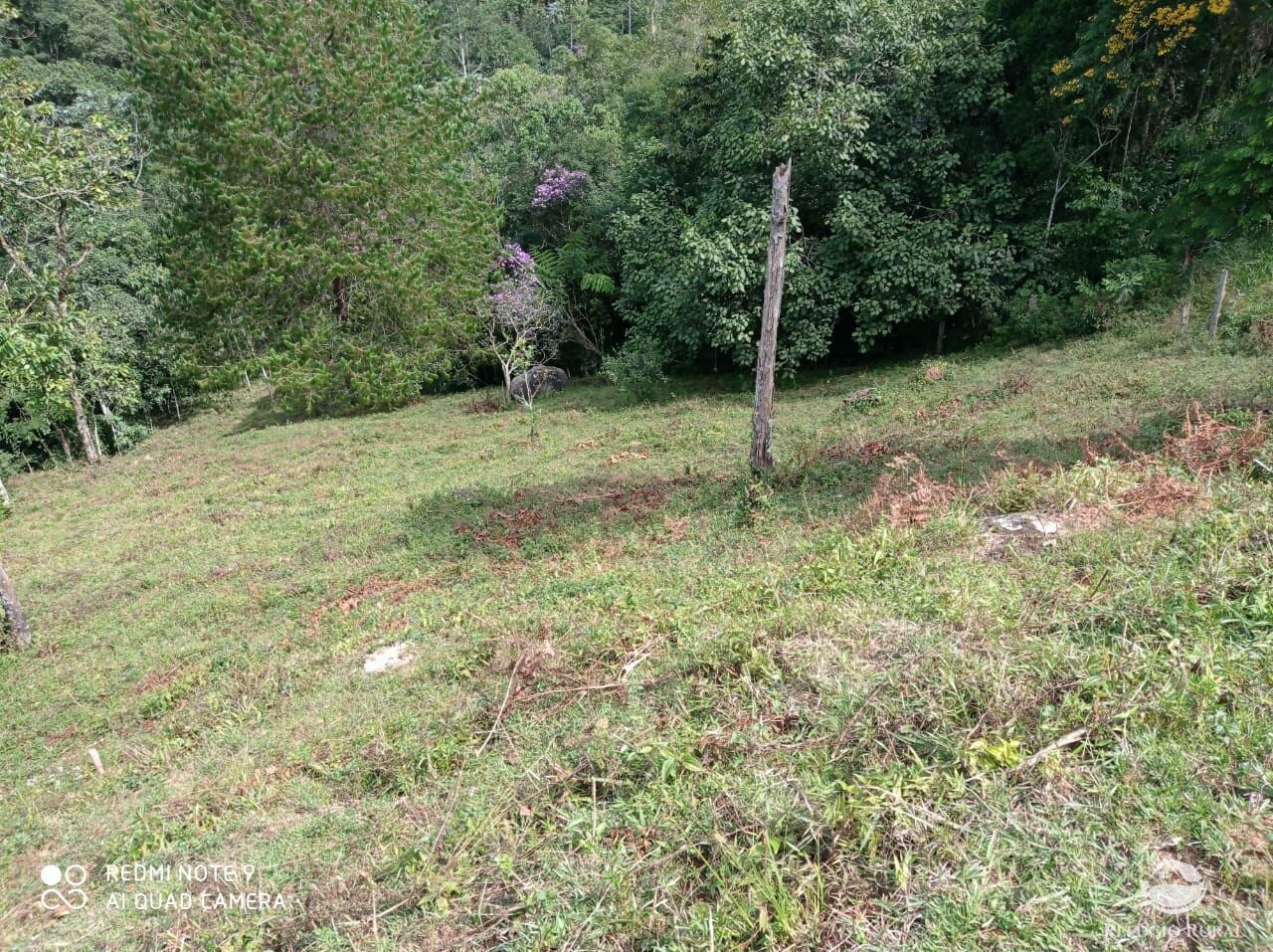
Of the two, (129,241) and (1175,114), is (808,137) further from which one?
(129,241)

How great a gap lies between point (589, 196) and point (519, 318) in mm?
5579

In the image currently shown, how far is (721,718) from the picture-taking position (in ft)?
10.6

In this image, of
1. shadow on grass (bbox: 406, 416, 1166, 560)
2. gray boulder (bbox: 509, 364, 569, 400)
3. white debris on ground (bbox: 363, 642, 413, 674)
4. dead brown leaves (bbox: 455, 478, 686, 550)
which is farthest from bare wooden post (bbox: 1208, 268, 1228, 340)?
gray boulder (bbox: 509, 364, 569, 400)

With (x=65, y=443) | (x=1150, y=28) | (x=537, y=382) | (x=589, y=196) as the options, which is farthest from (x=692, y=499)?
(x=65, y=443)

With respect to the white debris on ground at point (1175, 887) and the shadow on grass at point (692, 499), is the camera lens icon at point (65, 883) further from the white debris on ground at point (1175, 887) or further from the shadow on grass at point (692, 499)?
the white debris on ground at point (1175, 887)

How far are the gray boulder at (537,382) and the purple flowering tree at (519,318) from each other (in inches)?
2.6

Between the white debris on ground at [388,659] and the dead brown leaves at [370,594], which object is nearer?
the white debris on ground at [388,659]

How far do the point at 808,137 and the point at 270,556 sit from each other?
11.5 metres

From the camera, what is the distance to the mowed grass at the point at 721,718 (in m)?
2.26

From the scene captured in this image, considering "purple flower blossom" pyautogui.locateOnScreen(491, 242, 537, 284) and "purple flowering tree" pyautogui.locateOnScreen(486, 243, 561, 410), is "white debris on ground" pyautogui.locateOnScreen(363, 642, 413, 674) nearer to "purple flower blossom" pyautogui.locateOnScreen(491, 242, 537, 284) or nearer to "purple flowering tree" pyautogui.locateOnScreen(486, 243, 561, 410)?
"purple flowering tree" pyautogui.locateOnScreen(486, 243, 561, 410)

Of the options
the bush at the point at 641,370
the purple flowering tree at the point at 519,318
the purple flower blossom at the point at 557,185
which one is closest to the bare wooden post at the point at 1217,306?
the bush at the point at 641,370

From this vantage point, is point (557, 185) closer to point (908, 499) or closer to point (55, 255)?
point (55, 255)

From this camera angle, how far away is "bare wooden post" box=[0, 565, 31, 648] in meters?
7.32

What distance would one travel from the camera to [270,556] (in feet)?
29.4
